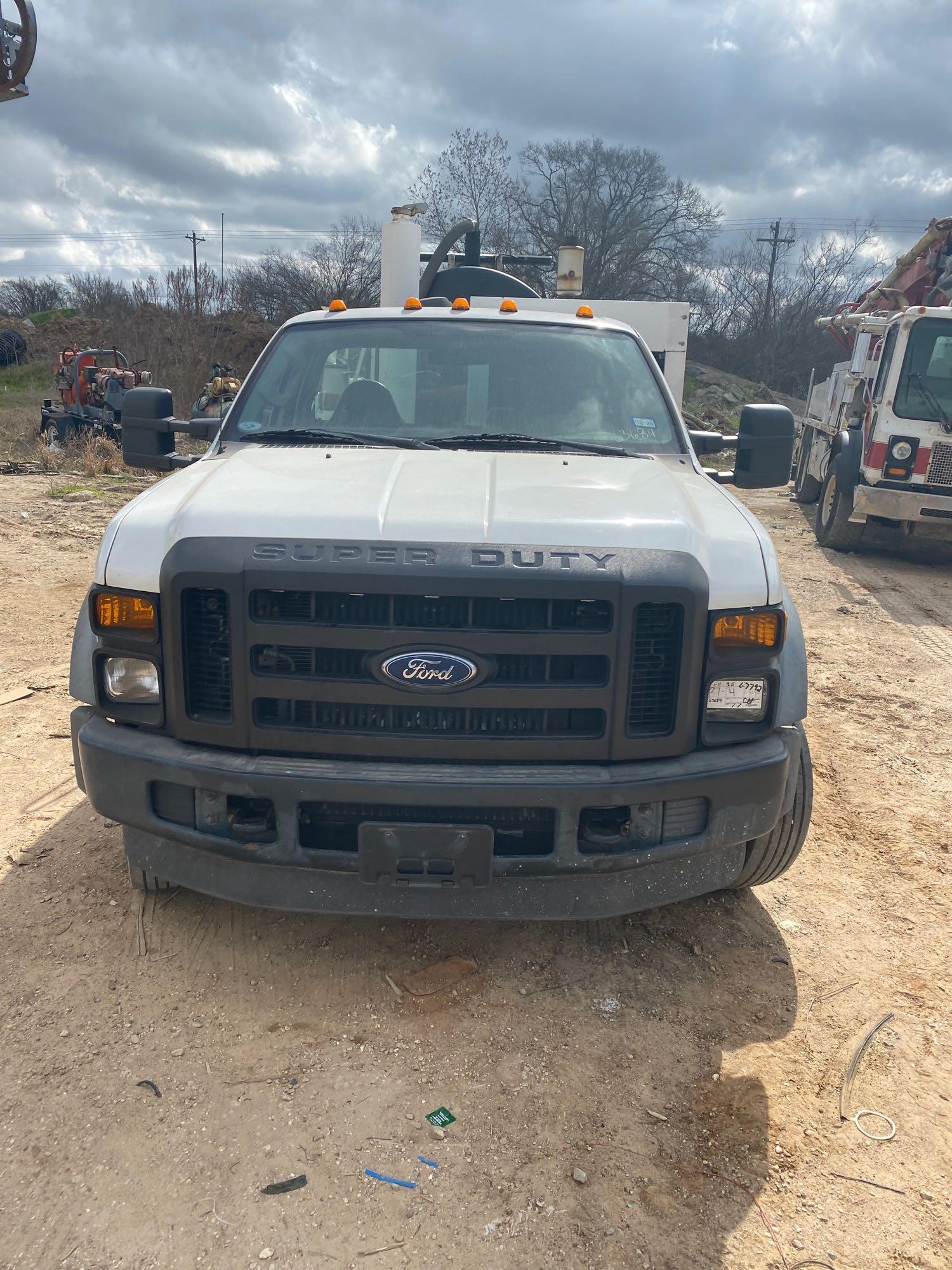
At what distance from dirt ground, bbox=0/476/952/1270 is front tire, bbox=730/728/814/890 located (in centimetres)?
30

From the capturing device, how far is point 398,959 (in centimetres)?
310

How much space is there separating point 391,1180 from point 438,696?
1.17 metres

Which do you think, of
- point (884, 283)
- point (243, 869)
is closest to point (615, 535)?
point (243, 869)

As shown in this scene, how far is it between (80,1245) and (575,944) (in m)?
1.70

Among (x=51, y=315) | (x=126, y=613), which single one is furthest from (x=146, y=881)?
(x=51, y=315)

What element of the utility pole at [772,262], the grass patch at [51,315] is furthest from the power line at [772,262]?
the grass patch at [51,315]

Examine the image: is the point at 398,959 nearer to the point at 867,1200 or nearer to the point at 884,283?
the point at 867,1200

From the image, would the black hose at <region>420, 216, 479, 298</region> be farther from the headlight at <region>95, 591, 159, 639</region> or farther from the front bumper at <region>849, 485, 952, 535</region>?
the headlight at <region>95, 591, 159, 639</region>

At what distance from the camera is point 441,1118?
2.45 metres

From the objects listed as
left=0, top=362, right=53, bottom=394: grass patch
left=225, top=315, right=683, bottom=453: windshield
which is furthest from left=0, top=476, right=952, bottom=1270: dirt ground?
left=0, top=362, right=53, bottom=394: grass patch

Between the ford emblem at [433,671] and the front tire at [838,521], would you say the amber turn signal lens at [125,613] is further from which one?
the front tire at [838,521]

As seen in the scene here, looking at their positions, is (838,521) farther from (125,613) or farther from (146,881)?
(125,613)

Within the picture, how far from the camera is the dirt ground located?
2129 mm

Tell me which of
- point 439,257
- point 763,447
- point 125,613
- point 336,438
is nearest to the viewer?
point 125,613
